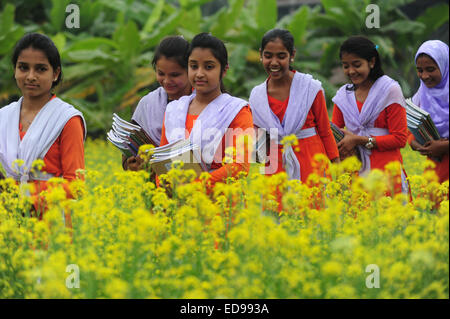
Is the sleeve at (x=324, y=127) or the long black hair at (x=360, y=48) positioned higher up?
the long black hair at (x=360, y=48)

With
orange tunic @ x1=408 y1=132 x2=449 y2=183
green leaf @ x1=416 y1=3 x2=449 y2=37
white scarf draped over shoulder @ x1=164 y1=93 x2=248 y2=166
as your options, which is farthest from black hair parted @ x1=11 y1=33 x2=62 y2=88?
green leaf @ x1=416 y1=3 x2=449 y2=37

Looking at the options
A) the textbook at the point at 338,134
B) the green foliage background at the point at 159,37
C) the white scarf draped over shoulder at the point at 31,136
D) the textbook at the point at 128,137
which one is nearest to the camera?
the white scarf draped over shoulder at the point at 31,136

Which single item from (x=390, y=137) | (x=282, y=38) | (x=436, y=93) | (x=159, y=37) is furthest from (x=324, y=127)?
(x=159, y=37)

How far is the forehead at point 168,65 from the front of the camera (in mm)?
3928

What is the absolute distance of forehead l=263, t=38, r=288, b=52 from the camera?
4.22 metres

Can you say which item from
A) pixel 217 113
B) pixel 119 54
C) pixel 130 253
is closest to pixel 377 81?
pixel 217 113

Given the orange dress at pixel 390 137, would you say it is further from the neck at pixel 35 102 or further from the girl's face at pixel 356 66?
the neck at pixel 35 102

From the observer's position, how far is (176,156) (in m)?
3.50

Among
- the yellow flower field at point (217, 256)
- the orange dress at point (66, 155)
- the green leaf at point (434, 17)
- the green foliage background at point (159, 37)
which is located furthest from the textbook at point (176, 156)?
the green leaf at point (434, 17)

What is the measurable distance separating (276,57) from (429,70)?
1.00m

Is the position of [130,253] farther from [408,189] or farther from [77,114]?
[408,189]

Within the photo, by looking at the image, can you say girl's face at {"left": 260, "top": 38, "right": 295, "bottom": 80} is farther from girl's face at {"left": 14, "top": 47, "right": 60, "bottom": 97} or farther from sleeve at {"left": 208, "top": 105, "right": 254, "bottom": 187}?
girl's face at {"left": 14, "top": 47, "right": 60, "bottom": 97}

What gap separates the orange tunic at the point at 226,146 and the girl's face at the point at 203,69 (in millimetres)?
190

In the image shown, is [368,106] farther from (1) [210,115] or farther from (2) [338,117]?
(1) [210,115]
